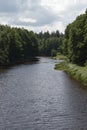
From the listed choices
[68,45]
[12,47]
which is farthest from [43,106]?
[12,47]

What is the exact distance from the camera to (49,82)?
67750 millimetres

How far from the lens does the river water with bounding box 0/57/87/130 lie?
34.2 metres

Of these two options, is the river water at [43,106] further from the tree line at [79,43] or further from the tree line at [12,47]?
the tree line at [12,47]

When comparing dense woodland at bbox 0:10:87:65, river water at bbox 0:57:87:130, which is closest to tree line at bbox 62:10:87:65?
dense woodland at bbox 0:10:87:65

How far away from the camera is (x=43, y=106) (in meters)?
43.3

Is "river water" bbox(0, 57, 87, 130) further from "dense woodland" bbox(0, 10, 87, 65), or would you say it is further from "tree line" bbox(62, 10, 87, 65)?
"dense woodland" bbox(0, 10, 87, 65)

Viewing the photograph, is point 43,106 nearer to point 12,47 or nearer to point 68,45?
point 68,45

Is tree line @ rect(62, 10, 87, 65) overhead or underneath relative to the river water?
overhead

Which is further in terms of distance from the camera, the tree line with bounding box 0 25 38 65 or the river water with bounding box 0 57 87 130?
the tree line with bounding box 0 25 38 65

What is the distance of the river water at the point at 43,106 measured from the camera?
1345 inches

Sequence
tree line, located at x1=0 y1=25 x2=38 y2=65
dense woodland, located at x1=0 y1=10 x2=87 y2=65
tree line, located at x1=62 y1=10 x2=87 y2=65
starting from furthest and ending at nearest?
tree line, located at x1=0 y1=25 x2=38 y2=65 → dense woodland, located at x1=0 y1=10 x2=87 y2=65 → tree line, located at x1=62 y1=10 x2=87 y2=65

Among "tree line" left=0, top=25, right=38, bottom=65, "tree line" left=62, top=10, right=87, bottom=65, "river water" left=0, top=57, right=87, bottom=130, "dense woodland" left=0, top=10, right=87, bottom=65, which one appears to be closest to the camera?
"river water" left=0, top=57, right=87, bottom=130

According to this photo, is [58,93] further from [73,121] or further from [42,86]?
[73,121]

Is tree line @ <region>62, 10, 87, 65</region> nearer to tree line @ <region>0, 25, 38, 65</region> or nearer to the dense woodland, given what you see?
the dense woodland
